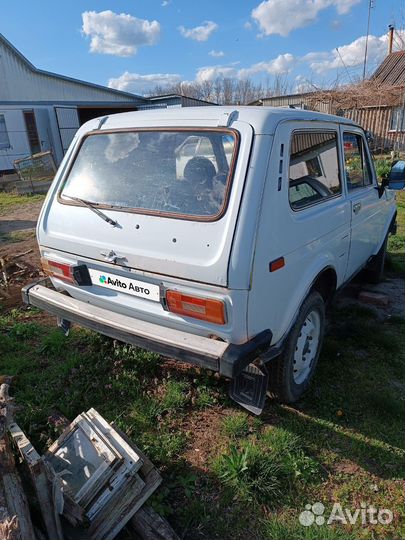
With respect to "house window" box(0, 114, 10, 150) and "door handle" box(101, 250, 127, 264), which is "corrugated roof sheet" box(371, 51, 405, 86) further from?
"door handle" box(101, 250, 127, 264)

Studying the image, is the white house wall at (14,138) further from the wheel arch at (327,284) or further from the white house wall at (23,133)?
the wheel arch at (327,284)

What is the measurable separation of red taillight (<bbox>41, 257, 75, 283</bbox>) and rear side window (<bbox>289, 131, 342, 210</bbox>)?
1.66 metres

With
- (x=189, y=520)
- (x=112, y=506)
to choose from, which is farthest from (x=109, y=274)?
(x=189, y=520)

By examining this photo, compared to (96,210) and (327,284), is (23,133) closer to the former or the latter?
(96,210)

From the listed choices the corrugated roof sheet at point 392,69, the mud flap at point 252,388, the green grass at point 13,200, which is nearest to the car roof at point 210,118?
the mud flap at point 252,388

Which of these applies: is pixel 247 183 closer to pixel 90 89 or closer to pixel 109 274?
pixel 109 274

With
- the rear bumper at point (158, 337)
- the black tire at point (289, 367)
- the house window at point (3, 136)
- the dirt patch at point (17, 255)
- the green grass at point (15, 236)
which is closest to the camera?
the rear bumper at point (158, 337)

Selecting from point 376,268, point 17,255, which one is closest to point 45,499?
point 376,268

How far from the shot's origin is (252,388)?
2.48 metres

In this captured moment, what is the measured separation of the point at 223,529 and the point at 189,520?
0.62 feet

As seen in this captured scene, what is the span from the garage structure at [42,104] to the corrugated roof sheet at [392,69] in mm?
11314

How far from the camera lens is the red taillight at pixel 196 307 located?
84.4 inches

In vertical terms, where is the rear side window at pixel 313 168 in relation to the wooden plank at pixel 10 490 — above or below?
above

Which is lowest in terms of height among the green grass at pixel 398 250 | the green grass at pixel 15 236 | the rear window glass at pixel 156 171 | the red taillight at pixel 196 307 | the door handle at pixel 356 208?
the green grass at pixel 398 250
